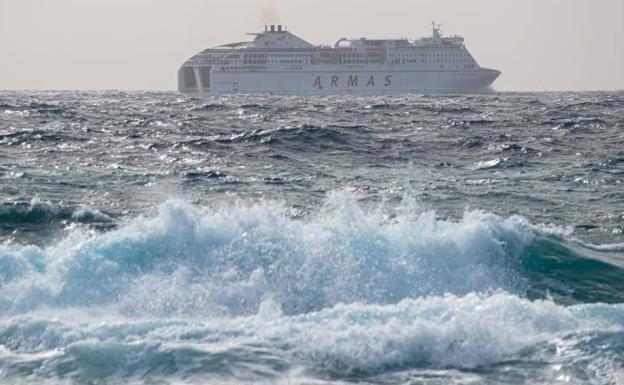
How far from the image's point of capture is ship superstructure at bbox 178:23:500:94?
91062mm

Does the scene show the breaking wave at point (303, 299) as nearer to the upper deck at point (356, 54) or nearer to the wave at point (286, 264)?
the wave at point (286, 264)

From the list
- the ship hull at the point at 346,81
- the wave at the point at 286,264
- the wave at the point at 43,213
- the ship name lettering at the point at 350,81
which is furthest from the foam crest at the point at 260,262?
the ship name lettering at the point at 350,81

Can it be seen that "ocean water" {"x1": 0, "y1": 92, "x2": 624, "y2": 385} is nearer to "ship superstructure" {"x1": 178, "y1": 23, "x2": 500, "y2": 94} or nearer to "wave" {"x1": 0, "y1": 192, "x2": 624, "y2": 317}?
"wave" {"x1": 0, "y1": 192, "x2": 624, "y2": 317}

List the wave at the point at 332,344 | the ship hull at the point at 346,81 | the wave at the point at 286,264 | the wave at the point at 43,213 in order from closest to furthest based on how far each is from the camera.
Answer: the wave at the point at 332,344 < the wave at the point at 286,264 < the wave at the point at 43,213 < the ship hull at the point at 346,81

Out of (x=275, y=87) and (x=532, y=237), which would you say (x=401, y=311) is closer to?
(x=532, y=237)

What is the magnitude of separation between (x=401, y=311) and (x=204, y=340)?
1.79m

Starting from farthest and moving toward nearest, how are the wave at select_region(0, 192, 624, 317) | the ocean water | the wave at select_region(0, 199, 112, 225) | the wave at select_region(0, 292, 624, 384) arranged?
the wave at select_region(0, 199, 112, 225), the wave at select_region(0, 192, 624, 317), the ocean water, the wave at select_region(0, 292, 624, 384)

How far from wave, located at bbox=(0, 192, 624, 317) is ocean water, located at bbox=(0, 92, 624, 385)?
0.03m

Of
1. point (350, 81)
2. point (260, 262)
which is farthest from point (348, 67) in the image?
point (260, 262)

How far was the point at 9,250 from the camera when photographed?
33.5 ft

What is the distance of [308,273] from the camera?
30.5 ft

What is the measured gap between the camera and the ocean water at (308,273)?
7.08 m

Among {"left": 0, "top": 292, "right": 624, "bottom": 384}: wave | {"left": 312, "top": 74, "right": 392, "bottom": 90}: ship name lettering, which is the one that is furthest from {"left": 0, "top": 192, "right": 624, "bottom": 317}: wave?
{"left": 312, "top": 74, "right": 392, "bottom": 90}: ship name lettering

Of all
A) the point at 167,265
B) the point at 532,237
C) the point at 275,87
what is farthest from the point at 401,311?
the point at 275,87
